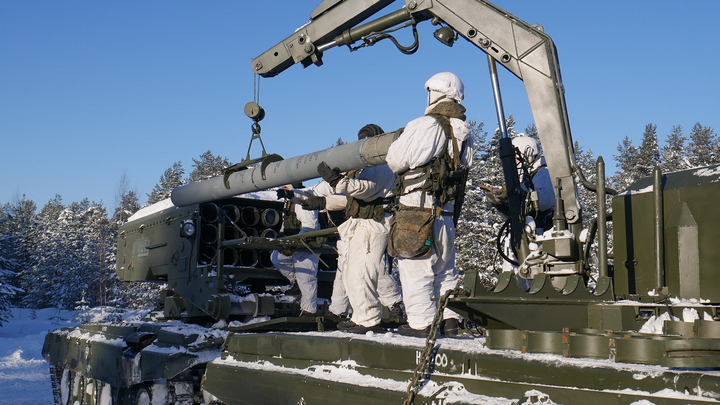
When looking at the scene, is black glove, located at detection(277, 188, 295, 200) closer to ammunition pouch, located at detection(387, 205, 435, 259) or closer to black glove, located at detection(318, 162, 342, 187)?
black glove, located at detection(318, 162, 342, 187)

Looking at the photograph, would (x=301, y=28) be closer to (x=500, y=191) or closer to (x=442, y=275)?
(x=500, y=191)

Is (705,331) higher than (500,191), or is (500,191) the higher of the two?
(500,191)

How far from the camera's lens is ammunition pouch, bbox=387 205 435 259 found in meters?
5.06

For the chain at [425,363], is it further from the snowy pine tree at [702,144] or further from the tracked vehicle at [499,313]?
the snowy pine tree at [702,144]

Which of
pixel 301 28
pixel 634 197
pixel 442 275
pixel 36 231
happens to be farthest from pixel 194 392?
pixel 36 231

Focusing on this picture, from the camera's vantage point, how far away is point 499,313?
4062 mm

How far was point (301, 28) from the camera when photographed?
7.70 metres

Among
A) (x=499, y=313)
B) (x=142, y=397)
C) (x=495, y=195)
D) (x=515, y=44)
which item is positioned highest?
(x=515, y=44)

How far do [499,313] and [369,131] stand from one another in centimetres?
343

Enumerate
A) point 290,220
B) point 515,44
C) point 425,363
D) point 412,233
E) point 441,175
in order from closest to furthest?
point 425,363 < point 412,233 < point 441,175 < point 515,44 < point 290,220

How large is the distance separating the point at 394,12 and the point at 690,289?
3.93 m

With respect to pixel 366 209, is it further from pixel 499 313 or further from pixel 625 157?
pixel 625 157

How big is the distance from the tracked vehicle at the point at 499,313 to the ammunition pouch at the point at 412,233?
614 mm

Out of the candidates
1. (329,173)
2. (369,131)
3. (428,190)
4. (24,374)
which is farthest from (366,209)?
(24,374)
